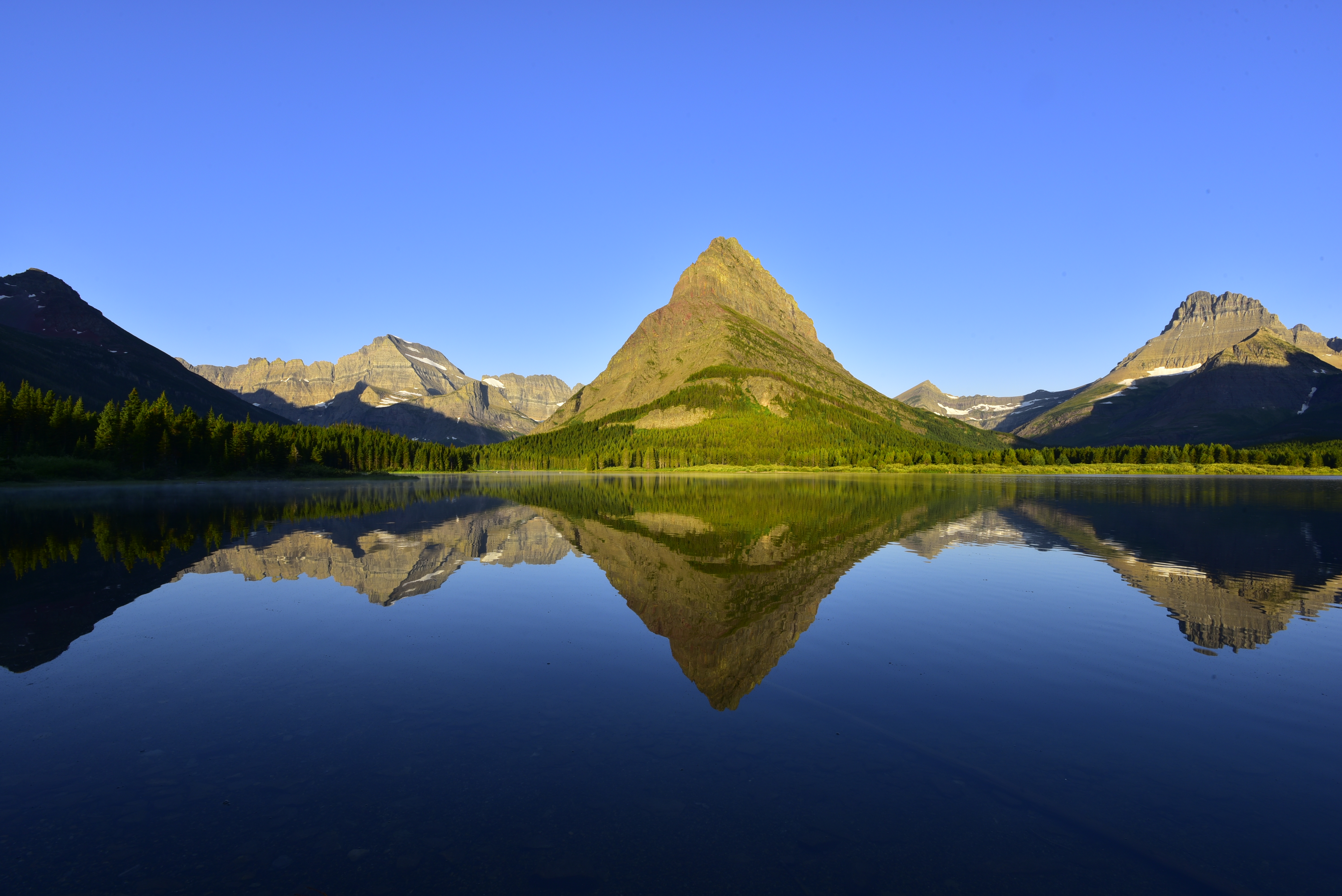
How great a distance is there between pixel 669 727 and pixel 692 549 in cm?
2718

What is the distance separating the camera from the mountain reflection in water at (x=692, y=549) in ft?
74.3

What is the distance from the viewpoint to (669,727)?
14.1m

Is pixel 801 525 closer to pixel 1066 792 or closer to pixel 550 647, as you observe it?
pixel 550 647

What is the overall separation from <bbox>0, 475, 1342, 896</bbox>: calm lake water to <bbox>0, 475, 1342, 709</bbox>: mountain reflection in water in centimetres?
34

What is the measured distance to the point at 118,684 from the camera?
16203mm

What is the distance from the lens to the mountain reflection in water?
22.6 m

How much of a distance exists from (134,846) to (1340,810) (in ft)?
62.0

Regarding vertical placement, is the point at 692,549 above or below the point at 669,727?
above

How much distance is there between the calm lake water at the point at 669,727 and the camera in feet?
30.0

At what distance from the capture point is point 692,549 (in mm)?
41219

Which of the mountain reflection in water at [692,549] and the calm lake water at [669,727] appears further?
the mountain reflection in water at [692,549]

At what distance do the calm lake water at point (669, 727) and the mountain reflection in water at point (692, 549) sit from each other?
0.34 meters

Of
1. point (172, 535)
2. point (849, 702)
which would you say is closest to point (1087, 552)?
point (849, 702)

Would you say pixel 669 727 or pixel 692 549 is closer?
pixel 669 727
